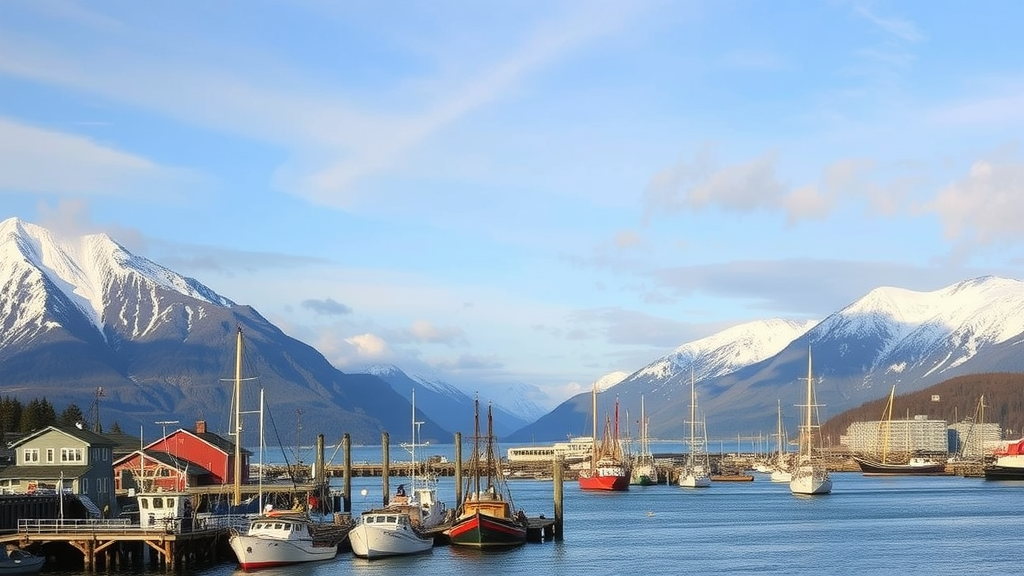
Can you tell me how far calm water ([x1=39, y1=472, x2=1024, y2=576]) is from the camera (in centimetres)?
8344

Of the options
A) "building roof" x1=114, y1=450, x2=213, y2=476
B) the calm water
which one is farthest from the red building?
the calm water

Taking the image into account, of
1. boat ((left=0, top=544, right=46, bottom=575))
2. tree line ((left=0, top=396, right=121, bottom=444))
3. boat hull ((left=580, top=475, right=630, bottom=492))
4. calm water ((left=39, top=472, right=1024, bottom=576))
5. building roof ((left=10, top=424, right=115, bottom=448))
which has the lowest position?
calm water ((left=39, top=472, right=1024, bottom=576))

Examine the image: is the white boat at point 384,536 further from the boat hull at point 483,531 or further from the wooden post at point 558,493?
the wooden post at point 558,493

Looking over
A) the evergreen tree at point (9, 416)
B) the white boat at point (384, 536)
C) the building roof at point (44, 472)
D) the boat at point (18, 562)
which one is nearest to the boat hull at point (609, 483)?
the evergreen tree at point (9, 416)

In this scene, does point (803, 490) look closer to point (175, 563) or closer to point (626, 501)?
point (626, 501)

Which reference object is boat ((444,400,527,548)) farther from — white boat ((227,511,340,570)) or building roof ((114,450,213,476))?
building roof ((114,450,213,476))

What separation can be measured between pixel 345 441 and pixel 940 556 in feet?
170

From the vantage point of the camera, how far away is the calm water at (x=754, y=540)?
8344cm

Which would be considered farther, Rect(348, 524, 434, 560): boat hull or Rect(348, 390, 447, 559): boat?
Rect(348, 390, 447, 559): boat

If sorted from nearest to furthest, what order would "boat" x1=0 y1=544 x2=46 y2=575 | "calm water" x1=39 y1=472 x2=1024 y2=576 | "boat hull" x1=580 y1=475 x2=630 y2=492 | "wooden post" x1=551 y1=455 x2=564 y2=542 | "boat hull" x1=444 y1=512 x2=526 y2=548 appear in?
"boat" x1=0 y1=544 x2=46 y2=575 < "calm water" x1=39 y1=472 x2=1024 y2=576 < "boat hull" x1=444 y1=512 x2=526 y2=548 < "wooden post" x1=551 y1=455 x2=564 y2=542 < "boat hull" x1=580 y1=475 x2=630 y2=492

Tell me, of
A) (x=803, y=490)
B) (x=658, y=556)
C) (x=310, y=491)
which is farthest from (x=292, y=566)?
(x=803, y=490)

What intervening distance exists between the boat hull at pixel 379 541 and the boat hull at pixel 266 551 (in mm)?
3685

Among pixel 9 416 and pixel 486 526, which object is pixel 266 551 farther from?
pixel 9 416

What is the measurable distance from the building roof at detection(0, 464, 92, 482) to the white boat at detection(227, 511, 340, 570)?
15022mm
